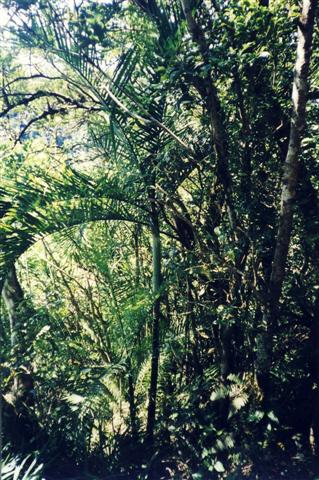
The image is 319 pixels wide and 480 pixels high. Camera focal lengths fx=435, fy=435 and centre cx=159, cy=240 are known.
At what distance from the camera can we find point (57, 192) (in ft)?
9.05

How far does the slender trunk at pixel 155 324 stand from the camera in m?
3.19

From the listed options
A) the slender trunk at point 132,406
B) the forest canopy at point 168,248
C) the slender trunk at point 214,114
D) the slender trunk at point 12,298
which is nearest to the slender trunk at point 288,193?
the forest canopy at point 168,248

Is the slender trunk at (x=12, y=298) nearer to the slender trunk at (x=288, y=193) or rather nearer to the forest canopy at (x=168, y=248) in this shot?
the forest canopy at (x=168, y=248)

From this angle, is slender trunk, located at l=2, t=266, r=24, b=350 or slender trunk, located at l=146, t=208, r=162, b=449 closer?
slender trunk, located at l=146, t=208, r=162, b=449

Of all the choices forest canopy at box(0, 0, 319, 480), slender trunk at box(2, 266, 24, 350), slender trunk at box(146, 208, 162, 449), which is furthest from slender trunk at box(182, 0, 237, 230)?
slender trunk at box(2, 266, 24, 350)

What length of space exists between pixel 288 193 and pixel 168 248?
3.67ft

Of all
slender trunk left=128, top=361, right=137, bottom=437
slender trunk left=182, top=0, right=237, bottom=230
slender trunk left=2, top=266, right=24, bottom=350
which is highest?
slender trunk left=182, top=0, right=237, bottom=230

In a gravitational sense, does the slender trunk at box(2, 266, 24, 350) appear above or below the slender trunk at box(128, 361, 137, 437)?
above

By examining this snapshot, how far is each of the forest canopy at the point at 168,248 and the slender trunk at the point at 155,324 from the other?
0.6 inches

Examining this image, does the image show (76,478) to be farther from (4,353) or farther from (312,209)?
(312,209)

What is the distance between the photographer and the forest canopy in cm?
254

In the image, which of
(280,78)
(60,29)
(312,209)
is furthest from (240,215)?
(60,29)

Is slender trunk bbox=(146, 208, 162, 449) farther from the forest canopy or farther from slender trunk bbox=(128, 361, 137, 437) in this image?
slender trunk bbox=(128, 361, 137, 437)

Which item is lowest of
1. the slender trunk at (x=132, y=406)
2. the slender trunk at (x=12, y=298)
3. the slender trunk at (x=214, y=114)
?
the slender trunk at (x=132, y=406)
